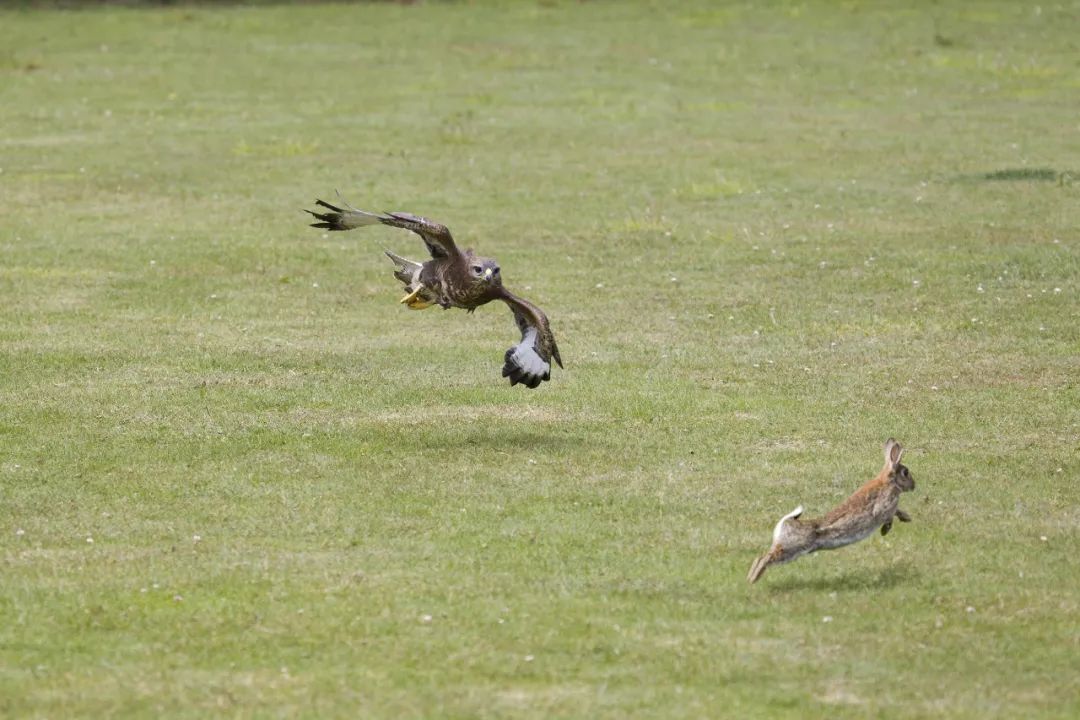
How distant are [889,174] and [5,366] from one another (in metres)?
12.8

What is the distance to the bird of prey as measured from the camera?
12.3 metres

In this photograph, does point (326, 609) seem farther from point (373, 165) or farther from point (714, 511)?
point (373, 165)

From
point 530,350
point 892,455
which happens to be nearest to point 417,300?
point 530,350

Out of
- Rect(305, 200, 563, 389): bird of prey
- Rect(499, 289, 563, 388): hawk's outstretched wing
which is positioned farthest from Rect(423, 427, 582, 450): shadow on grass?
Rect(499, 289, 563, 388): hawk's outstretched wing

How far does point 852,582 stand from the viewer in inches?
401

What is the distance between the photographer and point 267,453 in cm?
1291

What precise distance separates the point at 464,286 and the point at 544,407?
74.8 inches

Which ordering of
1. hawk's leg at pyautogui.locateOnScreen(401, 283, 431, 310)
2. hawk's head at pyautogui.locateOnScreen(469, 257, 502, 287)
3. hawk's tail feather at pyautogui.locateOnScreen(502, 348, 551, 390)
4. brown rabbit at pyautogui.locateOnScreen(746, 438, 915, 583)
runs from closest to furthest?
brown rabbit at pyautogui.locateOnScreen(746, 438, 915, 583), hawk's tail feather at pyautogui.locateOnScreen(502, 348, 551, 390), hawk's head at pyautogui.locateOnScreen(469, 257, 502, 287), hawk's leg at pyautogui.locateOnScreen(401, 283, 431, 310)

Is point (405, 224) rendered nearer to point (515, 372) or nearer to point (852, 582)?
point (515, 372)

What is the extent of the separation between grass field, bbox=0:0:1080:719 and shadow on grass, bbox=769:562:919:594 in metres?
0.03

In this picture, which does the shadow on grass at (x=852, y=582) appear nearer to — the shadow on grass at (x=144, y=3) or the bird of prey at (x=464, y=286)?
the bird of prey at (x=464, y=286)

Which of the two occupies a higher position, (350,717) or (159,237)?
(350,717)

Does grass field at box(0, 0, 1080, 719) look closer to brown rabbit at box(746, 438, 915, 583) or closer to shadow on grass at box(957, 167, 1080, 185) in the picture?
shadow on grass at box(957, 167, 1080, 185)

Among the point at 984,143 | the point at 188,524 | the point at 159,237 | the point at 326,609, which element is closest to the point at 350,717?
the point at 326,609
